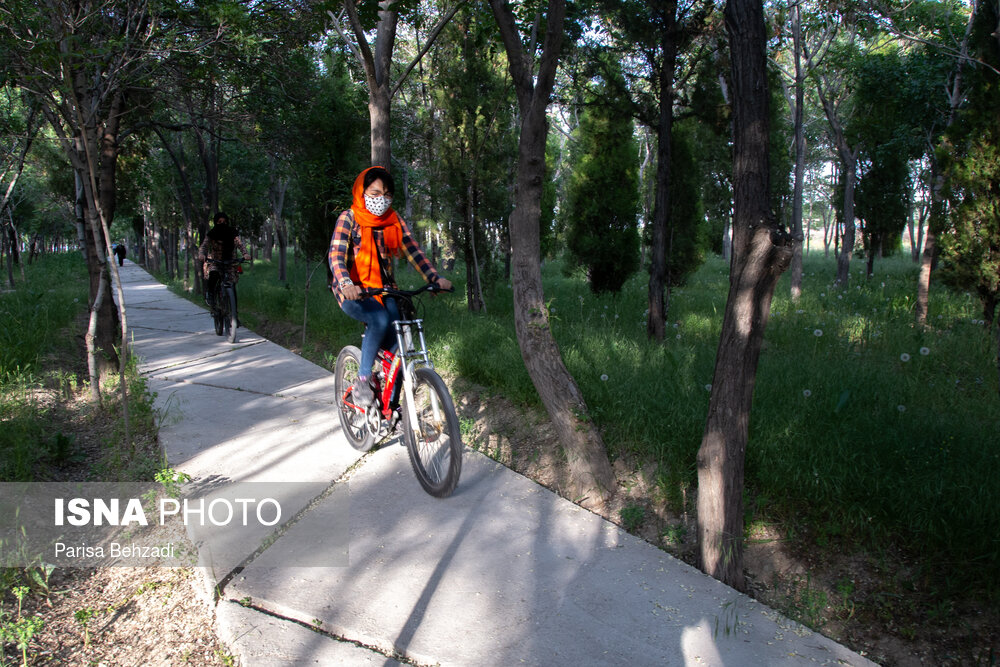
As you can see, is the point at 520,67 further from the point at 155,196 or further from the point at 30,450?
the point at 155,196

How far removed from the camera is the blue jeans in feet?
13.5

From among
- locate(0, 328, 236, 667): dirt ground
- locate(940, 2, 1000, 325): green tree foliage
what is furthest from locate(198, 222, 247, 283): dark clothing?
locate(940, 2, 1000, 325): green tree foliage

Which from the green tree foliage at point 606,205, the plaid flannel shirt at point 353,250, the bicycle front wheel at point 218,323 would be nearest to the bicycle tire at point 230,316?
the bicycle front wheel at point 218,323

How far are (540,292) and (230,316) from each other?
6.37 meters

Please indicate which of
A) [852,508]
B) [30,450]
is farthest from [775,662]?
[30,450]

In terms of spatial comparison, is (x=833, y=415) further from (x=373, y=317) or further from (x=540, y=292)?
(x=373, y=317)

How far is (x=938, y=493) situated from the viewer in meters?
3.17

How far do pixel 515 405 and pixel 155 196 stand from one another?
2469cm

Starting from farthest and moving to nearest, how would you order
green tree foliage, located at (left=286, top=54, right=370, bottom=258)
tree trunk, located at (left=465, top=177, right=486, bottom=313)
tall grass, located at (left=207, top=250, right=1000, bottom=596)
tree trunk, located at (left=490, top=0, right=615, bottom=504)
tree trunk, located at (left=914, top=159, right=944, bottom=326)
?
tree trunk, located at (left=465, top=177, right=486, bottom=313)
tree trunk, located at (left=914, top=159, right=944, bottom=326)
green tree foliage, located at (left=286, top=54, right=370, bottom=258)
tree trunk, located at (left=490, top=0, right=615, bottom=504)
tall grass, located at (left=207, top=250, right=1000, bottom=596)

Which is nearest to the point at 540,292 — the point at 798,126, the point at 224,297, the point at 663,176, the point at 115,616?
the point at 115,616

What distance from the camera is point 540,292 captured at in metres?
4.35

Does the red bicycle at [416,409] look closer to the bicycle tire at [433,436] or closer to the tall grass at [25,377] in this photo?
the bicycle tire at [433,436]

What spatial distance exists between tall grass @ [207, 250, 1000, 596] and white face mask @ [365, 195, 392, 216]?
190 cm

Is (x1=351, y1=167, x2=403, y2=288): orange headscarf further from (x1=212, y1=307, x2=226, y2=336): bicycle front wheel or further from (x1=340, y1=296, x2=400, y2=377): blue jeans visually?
(x1=212, y1=307, x2=226, y2=336): bicycle front wheel
